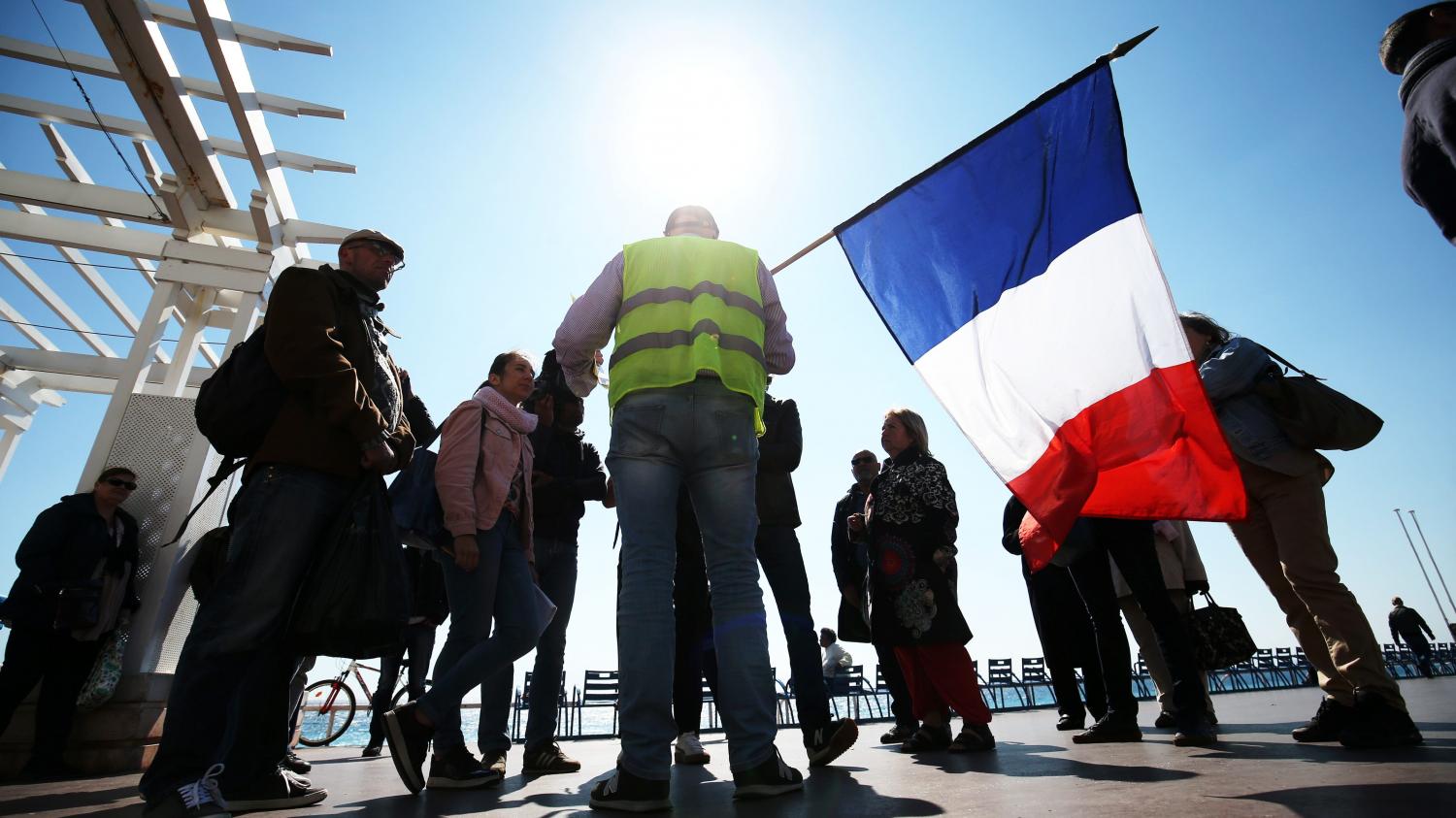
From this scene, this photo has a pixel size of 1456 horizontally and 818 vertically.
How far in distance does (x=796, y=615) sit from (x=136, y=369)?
590 cm

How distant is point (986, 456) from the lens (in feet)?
10.1

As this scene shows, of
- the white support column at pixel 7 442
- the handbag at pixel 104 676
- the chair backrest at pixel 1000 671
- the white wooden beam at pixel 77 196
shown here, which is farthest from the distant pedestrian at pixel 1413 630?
the white support column at pixel 7 442

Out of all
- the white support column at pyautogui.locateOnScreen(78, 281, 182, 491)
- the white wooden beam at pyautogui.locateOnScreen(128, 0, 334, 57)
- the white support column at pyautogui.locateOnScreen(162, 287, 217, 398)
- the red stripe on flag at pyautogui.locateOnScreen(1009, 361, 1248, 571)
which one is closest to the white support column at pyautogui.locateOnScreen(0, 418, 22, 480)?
the white support column at pyautogui.locateOnScreen(162, 287, 217, 398)

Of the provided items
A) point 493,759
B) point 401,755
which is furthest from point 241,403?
point 493,759

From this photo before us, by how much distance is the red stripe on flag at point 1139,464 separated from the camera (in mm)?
2650

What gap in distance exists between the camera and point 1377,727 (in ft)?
8.85

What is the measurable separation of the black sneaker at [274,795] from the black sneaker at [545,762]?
3.82 feet

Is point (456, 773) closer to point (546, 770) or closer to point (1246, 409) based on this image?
point (546, 770)

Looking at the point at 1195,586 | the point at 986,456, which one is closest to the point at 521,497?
the point at 986,456

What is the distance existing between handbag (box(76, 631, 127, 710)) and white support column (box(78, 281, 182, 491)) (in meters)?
1.34

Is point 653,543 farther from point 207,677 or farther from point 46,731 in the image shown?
point 46,731

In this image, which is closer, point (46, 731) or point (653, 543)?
point (653, 543)

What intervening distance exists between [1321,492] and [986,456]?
5.02ft

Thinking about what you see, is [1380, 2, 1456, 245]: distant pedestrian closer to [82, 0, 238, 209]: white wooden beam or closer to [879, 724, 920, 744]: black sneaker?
[879, 724, 920, 744]: black sneaker
